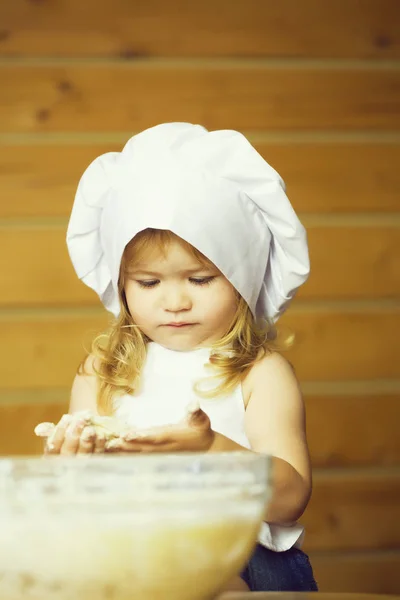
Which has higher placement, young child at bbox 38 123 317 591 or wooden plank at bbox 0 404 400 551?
young child at bbox 38 123 317 591

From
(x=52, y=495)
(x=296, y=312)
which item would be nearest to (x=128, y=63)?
(x=296, y=312)

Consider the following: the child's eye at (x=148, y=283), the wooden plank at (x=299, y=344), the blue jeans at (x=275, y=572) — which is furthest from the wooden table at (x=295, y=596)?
the wooden plank at (x=299, y=344)

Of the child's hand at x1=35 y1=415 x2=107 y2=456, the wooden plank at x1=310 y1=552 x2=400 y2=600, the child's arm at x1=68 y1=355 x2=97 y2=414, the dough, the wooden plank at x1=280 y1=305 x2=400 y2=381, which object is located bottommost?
the wooden plank at x1=310 y1=552 x2=400 y2=600

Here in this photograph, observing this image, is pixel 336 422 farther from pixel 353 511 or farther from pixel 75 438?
pixel 75 438

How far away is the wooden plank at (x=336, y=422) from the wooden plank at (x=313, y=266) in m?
0.22

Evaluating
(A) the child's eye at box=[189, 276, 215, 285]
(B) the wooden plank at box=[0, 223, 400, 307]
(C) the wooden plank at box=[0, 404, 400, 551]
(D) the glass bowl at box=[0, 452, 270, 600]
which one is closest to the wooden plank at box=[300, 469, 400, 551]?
(C) the wooden plank at box=[0, 404, 400, 551]

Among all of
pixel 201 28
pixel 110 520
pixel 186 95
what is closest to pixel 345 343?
pixel 186 95

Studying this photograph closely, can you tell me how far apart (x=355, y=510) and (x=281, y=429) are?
1063mm

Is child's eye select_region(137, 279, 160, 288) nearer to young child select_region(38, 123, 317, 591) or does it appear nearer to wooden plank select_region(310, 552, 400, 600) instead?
young child select_region(38, 123, 317, 591)

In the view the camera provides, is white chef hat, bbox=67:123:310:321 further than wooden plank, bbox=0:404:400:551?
No

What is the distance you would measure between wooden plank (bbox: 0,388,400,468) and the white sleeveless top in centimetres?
84

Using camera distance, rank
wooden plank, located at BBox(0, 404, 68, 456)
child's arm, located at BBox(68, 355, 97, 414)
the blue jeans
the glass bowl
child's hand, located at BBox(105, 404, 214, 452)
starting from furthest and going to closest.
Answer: wooden plank, located at BBox(0, 404, 68, 456) → child's arm, located at BBox(68, 355, 97, 414) → the blue jeans → child's hand, located at BBox(105, 404, 214, 452) → the glass bowl

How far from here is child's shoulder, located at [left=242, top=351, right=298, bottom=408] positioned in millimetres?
1254

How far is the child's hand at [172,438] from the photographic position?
2.29 ft
